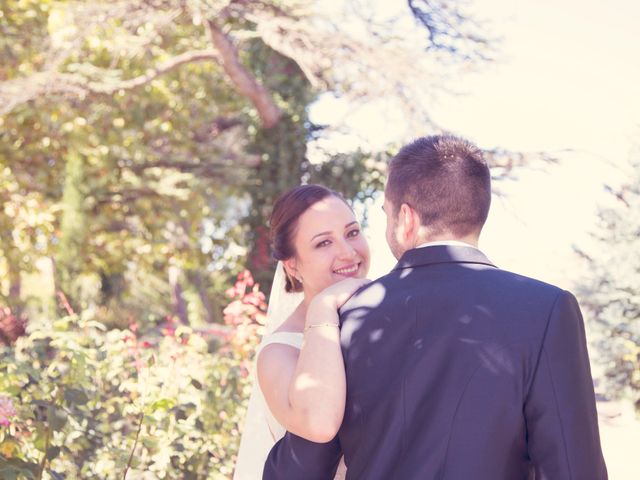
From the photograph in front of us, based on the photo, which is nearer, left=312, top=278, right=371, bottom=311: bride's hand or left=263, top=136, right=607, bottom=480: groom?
left=263, top=136, right=607, bottom=480: groom

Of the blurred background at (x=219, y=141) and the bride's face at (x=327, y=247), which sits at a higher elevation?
the bride's face at (x=327, y=247)

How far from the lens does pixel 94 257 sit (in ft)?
56.8

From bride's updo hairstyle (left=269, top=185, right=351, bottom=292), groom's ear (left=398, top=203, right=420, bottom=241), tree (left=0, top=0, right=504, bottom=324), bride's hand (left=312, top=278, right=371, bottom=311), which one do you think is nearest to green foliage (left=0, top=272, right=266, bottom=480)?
bride's updo hairstyle (left=269, top=185, right=351, bottom=292)

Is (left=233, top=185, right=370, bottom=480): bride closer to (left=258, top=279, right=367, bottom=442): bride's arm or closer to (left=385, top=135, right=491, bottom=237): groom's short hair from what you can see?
(left=258, top=279, right=367, bottom=442): bride's arm

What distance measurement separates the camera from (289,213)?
344cm

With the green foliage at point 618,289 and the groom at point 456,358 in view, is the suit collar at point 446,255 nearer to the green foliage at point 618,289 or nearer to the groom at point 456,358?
the groom at point 456,358

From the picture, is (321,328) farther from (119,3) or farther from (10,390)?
(119,3)

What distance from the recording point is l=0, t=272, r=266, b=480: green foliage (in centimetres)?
445

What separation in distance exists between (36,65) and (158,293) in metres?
14.9

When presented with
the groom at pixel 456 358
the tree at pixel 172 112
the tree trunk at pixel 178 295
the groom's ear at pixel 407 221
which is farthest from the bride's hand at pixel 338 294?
the tree trunk at pixel 178 295

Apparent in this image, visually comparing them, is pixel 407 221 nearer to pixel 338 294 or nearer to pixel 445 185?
pixel 445 185

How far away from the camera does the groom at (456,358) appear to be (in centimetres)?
212

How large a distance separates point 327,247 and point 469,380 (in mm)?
1326

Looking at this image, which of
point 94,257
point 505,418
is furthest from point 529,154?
point 505,418
